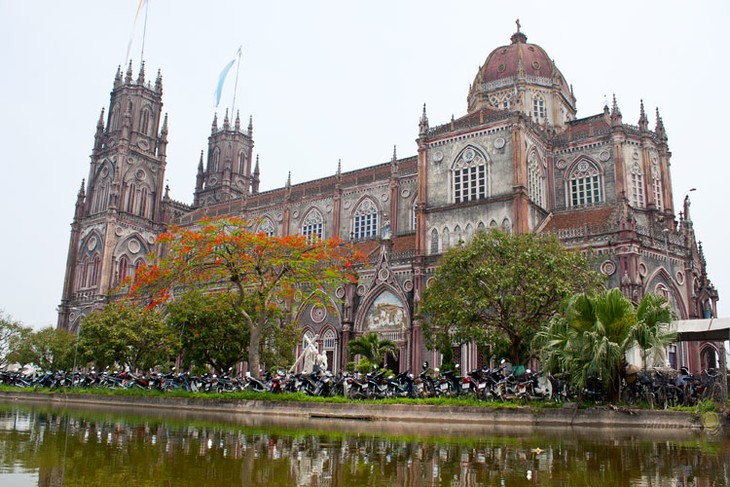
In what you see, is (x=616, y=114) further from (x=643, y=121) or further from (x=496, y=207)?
(x=496, y=207)

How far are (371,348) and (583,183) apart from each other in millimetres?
18408

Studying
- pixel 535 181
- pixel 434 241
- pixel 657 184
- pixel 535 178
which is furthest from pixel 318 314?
pixel 657 184

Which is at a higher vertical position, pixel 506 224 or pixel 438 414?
pixel 506 224

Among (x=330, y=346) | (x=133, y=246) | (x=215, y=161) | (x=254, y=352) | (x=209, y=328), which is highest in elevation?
(x=215, y=161)

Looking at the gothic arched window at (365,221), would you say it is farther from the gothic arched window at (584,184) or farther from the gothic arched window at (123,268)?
the gothic arched window at (123,268)

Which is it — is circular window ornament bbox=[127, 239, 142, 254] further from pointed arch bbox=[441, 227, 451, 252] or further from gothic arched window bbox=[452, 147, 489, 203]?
gothic arched window bbox=[452, 147, 489, 203]

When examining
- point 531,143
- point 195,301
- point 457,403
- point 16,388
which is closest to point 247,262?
point 195,301

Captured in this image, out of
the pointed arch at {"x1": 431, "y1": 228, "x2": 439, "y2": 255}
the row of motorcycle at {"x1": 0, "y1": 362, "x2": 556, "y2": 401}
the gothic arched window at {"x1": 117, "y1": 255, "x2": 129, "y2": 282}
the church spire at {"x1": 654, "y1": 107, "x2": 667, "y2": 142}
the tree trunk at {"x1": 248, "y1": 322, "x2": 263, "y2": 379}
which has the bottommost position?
the row of motorcycle at {"x1": 0, "y1": 362, "x2": 556, "y2": 401}

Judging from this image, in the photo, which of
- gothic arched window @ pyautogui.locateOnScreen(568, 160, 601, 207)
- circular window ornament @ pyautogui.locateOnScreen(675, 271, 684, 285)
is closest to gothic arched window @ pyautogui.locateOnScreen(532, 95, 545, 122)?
gothic arched window @ pyautogui.locateOnScreen(568, 160, 601, 207)

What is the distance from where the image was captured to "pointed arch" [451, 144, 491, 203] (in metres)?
40.2

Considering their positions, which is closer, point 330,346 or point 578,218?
point 578,218

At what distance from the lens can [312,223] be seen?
177 ft

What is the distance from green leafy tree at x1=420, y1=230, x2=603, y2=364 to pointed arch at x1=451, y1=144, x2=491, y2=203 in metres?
12.3

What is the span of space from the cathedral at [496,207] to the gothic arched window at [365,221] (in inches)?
4.0
